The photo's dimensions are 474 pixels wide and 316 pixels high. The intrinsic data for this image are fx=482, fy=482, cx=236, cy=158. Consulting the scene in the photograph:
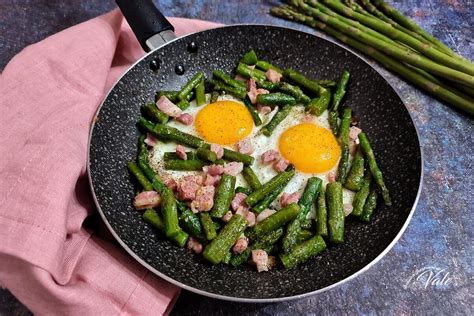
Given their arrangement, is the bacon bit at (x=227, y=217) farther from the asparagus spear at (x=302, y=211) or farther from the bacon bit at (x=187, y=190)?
the asparagus spear at (x=302, y=211)

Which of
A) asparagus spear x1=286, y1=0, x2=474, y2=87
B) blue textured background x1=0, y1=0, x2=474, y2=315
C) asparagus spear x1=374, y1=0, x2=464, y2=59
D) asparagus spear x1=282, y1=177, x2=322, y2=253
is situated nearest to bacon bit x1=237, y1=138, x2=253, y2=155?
asparagus spear x1=282, y1=177, x2=322, y2=253

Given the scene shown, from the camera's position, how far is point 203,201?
2.64 metres

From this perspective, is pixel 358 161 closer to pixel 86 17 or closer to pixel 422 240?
pixel 422 240

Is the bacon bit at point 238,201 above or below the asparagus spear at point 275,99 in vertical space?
below

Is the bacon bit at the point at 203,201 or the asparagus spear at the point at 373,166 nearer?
the bacon bit at the point at 203,201

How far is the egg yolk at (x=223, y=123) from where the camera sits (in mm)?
3062

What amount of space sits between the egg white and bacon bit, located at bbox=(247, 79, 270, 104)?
11 centimetres

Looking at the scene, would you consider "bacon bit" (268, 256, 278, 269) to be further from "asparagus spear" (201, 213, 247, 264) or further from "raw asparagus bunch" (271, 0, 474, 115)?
"raw asparagus bunch" (271, 0, 474, 115)

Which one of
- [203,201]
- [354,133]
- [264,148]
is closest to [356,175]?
[354,133]

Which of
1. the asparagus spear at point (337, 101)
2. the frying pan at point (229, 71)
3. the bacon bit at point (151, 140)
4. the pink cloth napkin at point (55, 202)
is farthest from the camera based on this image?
the asparagus spear at point (337, 101)

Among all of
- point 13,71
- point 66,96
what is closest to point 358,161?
point 66,96

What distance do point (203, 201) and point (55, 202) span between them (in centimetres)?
76

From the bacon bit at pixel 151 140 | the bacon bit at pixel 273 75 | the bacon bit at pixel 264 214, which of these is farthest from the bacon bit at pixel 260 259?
the bacon bit at pixel 273 75

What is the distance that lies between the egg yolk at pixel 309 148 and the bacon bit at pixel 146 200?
0.83m
